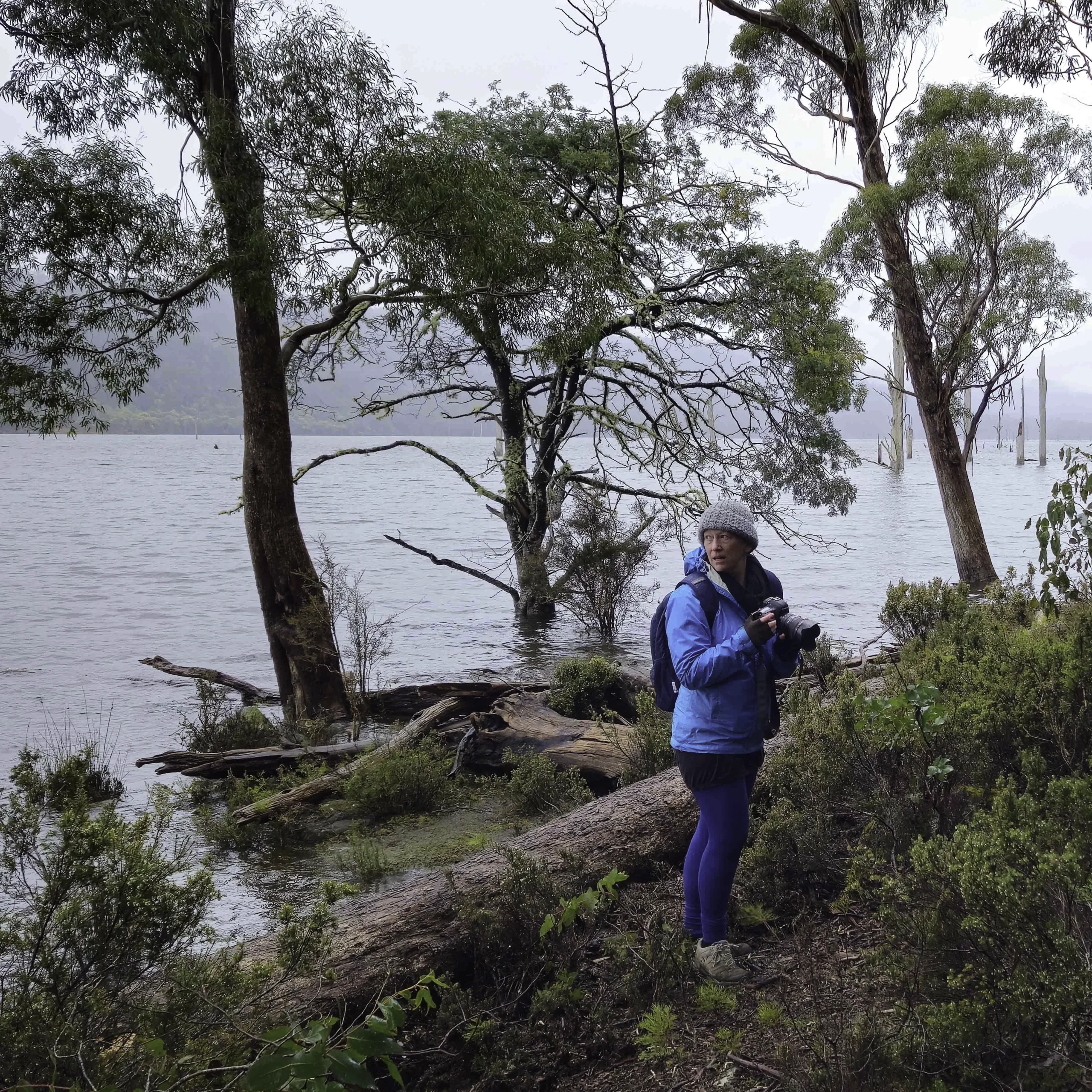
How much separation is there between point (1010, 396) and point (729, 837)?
16893 mm

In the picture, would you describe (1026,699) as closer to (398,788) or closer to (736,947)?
(736,947)

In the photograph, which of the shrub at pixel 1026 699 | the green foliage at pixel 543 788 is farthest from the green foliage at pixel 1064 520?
the green foliage at pixel 543 788

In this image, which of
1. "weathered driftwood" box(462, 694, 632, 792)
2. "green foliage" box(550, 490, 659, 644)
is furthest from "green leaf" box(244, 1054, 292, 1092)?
"green foliage" box(550, 490, 659, 644)

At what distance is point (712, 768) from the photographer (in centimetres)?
372

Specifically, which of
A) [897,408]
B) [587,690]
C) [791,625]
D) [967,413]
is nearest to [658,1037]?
[791,625]

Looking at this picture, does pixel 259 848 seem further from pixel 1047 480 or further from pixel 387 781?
pixel 1047 480

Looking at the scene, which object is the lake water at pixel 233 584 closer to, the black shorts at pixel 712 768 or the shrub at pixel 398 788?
the shrub at pixel 398 788

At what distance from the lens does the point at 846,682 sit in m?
5.04

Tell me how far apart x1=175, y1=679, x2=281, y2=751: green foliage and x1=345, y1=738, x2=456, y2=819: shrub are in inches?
83.7

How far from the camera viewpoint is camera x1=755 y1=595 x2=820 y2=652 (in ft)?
11.6

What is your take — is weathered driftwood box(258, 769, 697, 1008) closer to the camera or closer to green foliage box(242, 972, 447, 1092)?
green foliage box(242, 972, 447, 1092)

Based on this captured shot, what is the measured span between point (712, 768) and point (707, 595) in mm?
661

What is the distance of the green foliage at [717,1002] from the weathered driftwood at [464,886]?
76 centimetres

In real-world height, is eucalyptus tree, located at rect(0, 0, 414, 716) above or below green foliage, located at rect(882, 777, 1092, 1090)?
above
